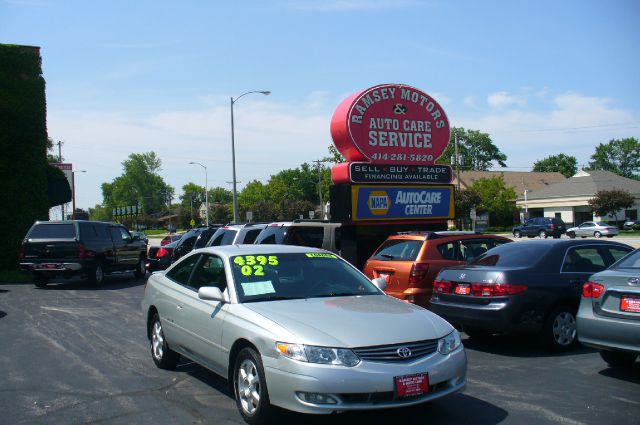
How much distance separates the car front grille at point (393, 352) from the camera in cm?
479

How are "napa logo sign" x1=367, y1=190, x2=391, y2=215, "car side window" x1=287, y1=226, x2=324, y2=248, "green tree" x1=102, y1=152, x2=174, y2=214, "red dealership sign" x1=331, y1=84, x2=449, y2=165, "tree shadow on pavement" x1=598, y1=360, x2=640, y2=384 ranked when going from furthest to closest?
1. "green tree" x1=102, y1=152, x2=174, y2=214
2. "red dealership sign" x1=331, y1=84, x2=449, y2=165
3. "napa logo sign" x1=367, y1=190, x2=391, y2=215
4. "car side window" x1=287, y1=226, x2=324, y2=248
5. "tree shadow on pavement" x1=598, y1=360, x2=640, y2=384

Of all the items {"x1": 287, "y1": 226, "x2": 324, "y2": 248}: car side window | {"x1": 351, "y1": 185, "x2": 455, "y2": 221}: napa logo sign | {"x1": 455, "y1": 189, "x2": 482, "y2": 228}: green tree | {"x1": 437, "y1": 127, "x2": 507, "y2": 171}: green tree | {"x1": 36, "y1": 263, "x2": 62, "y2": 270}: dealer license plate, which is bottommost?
{"x1": 36, "y1": 263, "x2": 62, "y2": 270}: dealer license plate

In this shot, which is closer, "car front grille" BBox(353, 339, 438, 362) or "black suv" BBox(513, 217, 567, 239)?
"car front grille" BBox(353, 339, 438, 362)

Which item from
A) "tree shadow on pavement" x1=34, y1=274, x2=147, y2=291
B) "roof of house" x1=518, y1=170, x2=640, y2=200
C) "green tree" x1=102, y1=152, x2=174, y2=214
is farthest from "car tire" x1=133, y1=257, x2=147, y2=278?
"green tree" x1=102, y1=152, x2=174, y2=214

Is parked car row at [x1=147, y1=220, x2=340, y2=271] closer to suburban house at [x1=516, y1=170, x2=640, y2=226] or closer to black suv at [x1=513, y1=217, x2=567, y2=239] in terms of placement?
black suv at [x1=513, y1=217, x2=567, y2=239]

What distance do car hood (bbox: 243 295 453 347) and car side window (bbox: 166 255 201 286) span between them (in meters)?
1.63

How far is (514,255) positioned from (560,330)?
1.12 metres

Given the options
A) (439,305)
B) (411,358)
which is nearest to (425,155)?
(439,305)

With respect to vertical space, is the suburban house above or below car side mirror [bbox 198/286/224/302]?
above

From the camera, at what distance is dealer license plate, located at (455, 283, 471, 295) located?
26.9 ft

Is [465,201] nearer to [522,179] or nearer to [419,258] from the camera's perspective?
[522,179]

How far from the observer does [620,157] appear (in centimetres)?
12038

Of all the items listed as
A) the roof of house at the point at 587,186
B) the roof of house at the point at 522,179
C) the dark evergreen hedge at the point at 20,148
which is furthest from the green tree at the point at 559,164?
the dark evergreen hedge at the point at 20,148

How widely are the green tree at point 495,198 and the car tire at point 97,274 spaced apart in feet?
158
